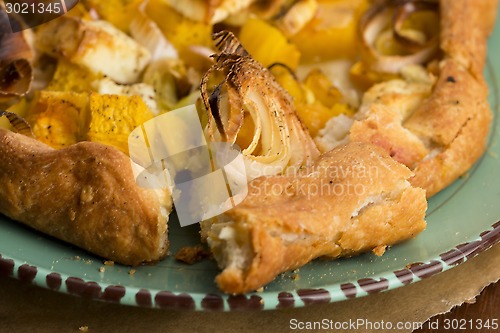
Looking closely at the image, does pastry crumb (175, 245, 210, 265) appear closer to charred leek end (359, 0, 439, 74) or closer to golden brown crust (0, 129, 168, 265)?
golden brown crust (0, 129, 168, 265)

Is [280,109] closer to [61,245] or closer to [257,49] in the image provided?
[257,49]

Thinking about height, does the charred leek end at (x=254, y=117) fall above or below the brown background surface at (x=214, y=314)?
above

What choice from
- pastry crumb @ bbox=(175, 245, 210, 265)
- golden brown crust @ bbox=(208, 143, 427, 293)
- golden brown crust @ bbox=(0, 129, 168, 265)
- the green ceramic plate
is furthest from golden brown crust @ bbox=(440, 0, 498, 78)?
golden brown crust @ bbox=(0, 129, 168, 265)

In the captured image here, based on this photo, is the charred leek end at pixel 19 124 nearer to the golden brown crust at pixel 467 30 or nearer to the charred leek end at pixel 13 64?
the charred leek end at pixel 13 64

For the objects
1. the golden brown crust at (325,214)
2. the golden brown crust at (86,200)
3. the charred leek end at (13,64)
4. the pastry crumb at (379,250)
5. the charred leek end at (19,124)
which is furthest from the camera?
the charred leek end at (13,64)

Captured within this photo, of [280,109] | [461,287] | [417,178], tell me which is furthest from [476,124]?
[280,109]

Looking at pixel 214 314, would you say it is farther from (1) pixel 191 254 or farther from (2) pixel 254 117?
(2) pixel 254 117

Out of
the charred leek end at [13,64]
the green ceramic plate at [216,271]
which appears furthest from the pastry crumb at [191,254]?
the charred leek end at [13,64]

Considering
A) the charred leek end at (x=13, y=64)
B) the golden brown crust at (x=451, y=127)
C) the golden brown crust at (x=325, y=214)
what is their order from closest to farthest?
the golden brown crust at (x=325, y=214) < the golden brown crust at (x=451, y=127) < the charred leek end at (x=13, y=64)
